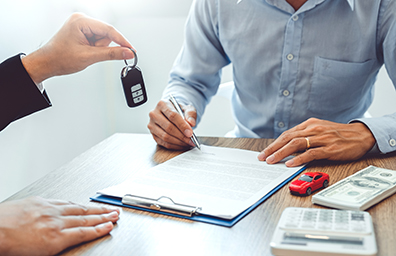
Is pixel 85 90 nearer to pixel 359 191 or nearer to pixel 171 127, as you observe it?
pixel 171 127

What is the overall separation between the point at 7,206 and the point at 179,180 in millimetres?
320

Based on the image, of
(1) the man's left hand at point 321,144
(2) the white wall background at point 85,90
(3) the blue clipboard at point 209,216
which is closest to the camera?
(3) the blue clipboard at point 209,216

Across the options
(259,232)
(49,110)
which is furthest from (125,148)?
(49,110)

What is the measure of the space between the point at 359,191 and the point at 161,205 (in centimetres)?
35

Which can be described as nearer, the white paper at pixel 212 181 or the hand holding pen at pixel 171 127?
the white paper at pixel 212 181

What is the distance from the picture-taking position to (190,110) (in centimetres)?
113

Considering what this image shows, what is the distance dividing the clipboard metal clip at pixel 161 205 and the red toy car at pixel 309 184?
0.19 metres

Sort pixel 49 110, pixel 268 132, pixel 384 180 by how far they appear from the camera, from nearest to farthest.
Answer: pixel 384 180
pixel 268 132
pixel 49 110

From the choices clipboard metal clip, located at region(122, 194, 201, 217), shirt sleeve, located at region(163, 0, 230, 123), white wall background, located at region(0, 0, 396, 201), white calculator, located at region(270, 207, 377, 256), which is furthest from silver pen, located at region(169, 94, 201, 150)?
white wall background, located at region(0, 0, 396, 201)

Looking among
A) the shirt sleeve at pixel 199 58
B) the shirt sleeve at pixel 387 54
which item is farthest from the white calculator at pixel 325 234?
the shirt sleeve at pixel 199 58

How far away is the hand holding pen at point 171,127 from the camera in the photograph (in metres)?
1.02

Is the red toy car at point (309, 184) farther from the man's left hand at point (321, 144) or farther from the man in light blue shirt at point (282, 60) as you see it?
the man in light blue shirt at point (282, 60)

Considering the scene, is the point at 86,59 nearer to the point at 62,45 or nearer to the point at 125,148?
the point at 62,45

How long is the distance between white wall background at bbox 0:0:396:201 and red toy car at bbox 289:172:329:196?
4.20ft
